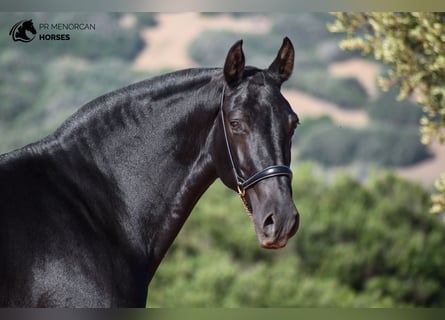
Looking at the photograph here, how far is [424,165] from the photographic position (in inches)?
300

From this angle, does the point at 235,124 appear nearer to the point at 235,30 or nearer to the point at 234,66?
the point at 234,66

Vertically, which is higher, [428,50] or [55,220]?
[55,220]

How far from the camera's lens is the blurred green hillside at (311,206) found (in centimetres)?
766

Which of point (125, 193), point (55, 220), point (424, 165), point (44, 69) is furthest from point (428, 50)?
point (44, 69)

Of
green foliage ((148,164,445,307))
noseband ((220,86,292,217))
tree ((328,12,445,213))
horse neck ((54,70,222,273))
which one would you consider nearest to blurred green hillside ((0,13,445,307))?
green foliage ((148,164,445,307))

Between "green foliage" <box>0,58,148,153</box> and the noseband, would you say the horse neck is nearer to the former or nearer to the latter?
the noseband

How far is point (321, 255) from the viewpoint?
800 cm

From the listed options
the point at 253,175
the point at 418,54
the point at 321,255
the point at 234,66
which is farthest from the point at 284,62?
the point at 321,255

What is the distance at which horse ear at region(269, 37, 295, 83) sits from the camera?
10.3 ft

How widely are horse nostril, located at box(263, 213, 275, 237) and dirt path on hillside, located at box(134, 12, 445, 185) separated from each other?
5.01 meters

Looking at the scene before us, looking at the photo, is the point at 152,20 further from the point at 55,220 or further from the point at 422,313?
the point at 55,220

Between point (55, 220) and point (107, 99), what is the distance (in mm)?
561

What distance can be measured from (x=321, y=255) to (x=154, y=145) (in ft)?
17.3

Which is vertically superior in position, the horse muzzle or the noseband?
the noseband
